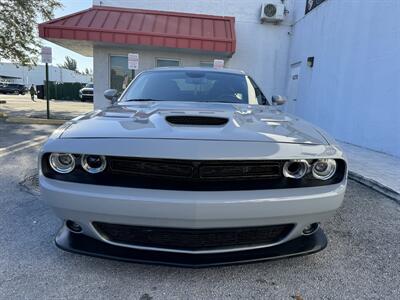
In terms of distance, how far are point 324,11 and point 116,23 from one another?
6.42 m

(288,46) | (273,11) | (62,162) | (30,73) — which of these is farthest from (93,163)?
(30,73)

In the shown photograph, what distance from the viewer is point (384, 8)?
6805 mm

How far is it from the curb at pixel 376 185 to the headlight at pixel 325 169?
7.36 feet

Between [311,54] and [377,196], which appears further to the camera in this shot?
[311,54]

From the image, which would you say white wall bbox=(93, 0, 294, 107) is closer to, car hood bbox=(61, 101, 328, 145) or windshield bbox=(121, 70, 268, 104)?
windshield bbox=(121, 70, 268, 104)

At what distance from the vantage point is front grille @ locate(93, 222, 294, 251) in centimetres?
201

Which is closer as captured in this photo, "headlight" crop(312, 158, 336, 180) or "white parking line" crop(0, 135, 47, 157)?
"headlight" crop(312, 158, 336, 180)

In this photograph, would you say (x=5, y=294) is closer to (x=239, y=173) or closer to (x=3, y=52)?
(x=239, y=173)

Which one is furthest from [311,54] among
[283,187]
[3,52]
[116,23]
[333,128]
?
[3,52]

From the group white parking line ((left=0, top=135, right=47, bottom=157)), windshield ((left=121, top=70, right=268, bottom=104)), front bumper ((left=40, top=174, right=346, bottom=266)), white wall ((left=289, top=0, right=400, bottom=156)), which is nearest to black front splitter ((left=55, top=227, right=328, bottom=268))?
front bumper ((left=40, top=174, right=346, bottom=266))

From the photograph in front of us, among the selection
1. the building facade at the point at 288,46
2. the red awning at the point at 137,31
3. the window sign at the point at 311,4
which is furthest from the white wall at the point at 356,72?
the red awning at the point at 137,31

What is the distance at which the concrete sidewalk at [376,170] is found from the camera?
4.26 metres

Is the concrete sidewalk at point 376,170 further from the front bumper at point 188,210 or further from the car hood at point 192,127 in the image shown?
the front bumper at point 188,210

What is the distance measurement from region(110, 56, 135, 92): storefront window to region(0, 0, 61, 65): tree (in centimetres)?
404
